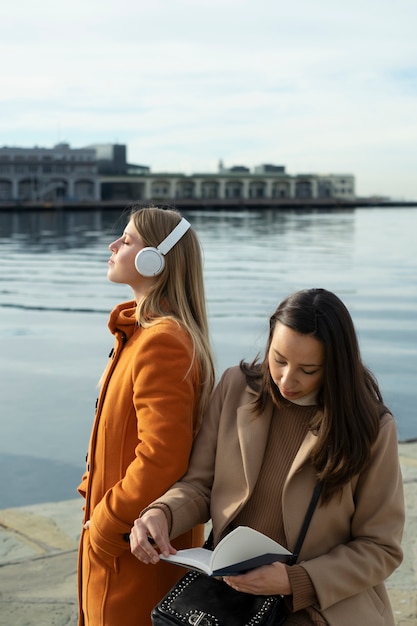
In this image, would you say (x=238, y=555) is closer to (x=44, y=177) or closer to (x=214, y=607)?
(x=214, y=607)

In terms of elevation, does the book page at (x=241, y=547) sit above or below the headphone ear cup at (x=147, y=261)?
below

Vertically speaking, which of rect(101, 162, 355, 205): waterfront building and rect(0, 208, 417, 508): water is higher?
rect(101, 162, 355, 205): waterfront building

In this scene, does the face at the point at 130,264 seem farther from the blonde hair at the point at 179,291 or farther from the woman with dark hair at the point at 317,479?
the woman with dark hair at the point at 317,479

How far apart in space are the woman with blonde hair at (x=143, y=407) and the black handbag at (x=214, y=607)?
25 cm

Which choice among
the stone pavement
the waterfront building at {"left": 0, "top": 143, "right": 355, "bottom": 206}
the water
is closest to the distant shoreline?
the waterfront building at {"left": 0, "top": 143, "right": 355, "bottom": 206}

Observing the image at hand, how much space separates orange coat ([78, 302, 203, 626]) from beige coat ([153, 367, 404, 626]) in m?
0.10

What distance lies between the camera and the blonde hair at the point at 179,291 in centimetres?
218

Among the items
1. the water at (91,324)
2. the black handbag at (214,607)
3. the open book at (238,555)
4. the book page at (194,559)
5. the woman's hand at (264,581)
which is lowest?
the water at (91,324)

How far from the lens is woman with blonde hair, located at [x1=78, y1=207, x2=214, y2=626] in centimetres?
204

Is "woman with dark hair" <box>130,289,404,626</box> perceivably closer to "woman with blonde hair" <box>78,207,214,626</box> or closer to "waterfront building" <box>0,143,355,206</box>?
"woman with blonde hair" <box>78,207,214,626</box>

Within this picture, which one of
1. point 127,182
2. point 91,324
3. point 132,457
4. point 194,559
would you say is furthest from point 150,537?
point 127,182

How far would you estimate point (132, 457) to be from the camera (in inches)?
84.0

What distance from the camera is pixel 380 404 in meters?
1.94

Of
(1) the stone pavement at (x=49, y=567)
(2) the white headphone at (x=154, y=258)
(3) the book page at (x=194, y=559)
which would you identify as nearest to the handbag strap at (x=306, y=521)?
(3) the book page at (x=194, y=559)
